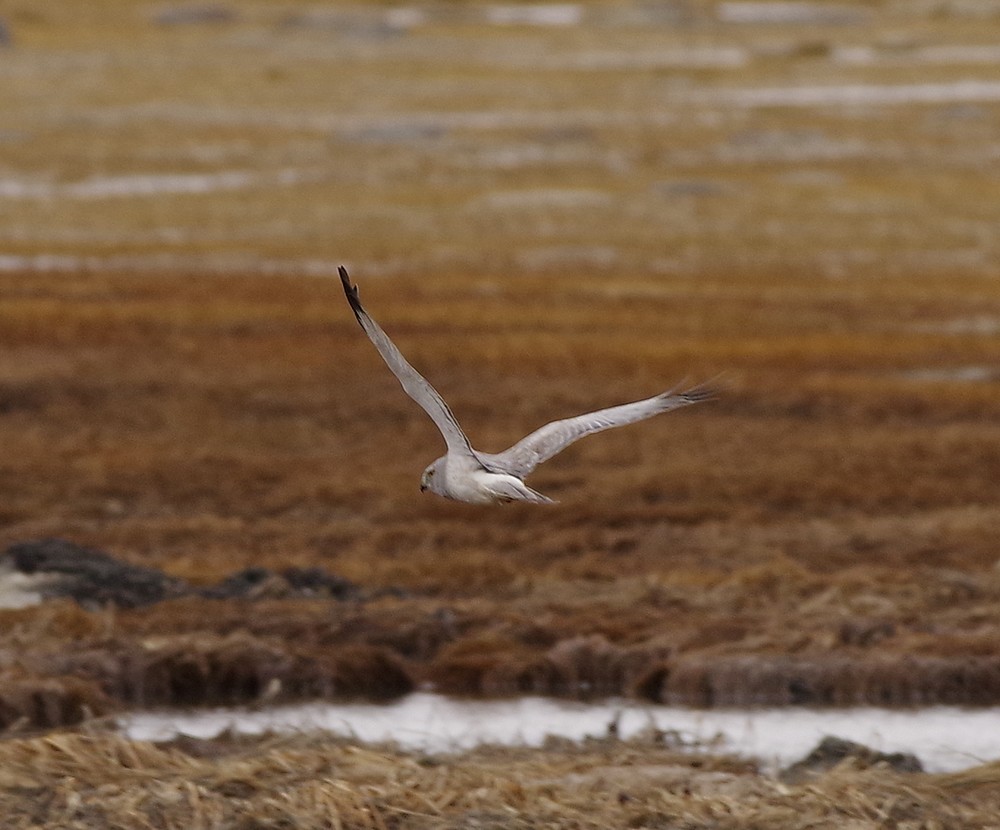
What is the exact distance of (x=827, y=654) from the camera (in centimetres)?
1385

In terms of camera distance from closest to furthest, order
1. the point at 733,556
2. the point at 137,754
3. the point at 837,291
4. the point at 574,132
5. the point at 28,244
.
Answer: the point at 137,754 < the point at 733,556 < the point at 837,291 < the point at 28,244 < the point at 574,132

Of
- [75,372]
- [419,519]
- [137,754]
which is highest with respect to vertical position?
[75,372]

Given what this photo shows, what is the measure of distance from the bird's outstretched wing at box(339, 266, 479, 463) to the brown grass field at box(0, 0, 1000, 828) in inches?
68.5

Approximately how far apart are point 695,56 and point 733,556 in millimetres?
73468

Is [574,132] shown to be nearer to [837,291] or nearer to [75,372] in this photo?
[837,291]

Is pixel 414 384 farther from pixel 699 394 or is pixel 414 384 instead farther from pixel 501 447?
pixel 501 447

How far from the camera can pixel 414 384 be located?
27.9 feet

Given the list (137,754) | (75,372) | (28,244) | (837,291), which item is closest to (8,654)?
(137,754)

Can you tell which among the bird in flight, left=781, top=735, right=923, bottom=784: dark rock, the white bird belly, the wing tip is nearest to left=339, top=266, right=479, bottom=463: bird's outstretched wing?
the bird in flight

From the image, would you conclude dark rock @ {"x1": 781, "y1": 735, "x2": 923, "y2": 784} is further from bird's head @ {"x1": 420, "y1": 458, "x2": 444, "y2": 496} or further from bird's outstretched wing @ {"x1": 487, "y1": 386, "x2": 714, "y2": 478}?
bird's head @ {"x1": 420, "y1": 458, "x2": 444, "y2": 496}

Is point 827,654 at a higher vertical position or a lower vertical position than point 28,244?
lower

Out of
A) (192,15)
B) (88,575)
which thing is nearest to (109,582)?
(88,575)

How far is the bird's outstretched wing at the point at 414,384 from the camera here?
8.47 meters

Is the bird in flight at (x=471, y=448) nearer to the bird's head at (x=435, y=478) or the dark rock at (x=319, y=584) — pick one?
the bird's head at (x=435, y=478)
